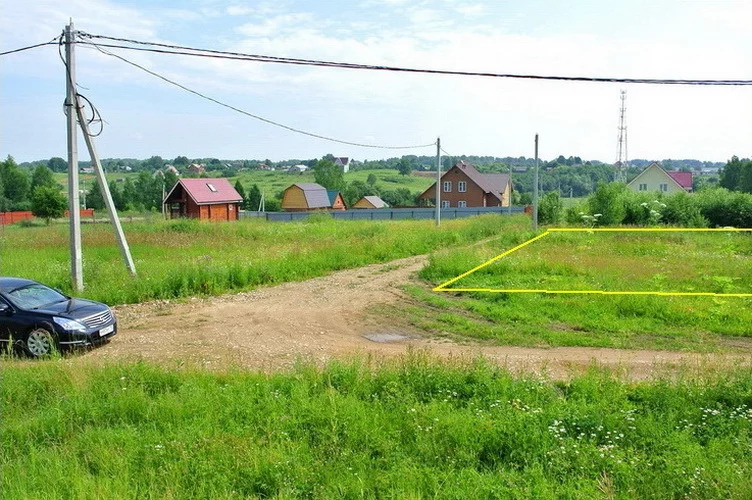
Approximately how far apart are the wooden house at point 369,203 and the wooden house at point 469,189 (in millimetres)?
9646

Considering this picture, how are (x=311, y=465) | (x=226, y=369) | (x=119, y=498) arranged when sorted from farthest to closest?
(x=226, y=369)
(x=311, y=465)
(x=119, y=498)

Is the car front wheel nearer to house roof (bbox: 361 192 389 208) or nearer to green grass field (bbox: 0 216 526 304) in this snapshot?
Result: green grass field (bbox: 0 216 526 304)

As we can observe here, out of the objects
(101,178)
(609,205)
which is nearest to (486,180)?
(609,205)

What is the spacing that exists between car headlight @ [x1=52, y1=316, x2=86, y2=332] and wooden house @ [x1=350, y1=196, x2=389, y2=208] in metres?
60.2

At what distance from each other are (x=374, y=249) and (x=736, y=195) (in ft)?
88.0

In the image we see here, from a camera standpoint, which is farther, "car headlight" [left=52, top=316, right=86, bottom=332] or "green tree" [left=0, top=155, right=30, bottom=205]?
"green tree" [left=0, top=155, right=30, bottom=205]

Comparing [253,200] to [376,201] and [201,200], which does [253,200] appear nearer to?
[376,201]

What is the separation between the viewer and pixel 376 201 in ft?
233

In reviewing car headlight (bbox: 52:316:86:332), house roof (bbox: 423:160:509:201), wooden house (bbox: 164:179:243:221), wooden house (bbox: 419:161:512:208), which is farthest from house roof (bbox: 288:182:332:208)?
car headlight (bbox: 52:316:86:332)

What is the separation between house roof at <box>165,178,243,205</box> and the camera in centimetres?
5065

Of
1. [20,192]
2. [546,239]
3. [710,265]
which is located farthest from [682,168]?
[20,192]

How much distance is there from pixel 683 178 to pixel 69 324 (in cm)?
7147

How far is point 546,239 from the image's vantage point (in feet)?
81.3

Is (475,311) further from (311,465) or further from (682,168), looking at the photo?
(682,168)
